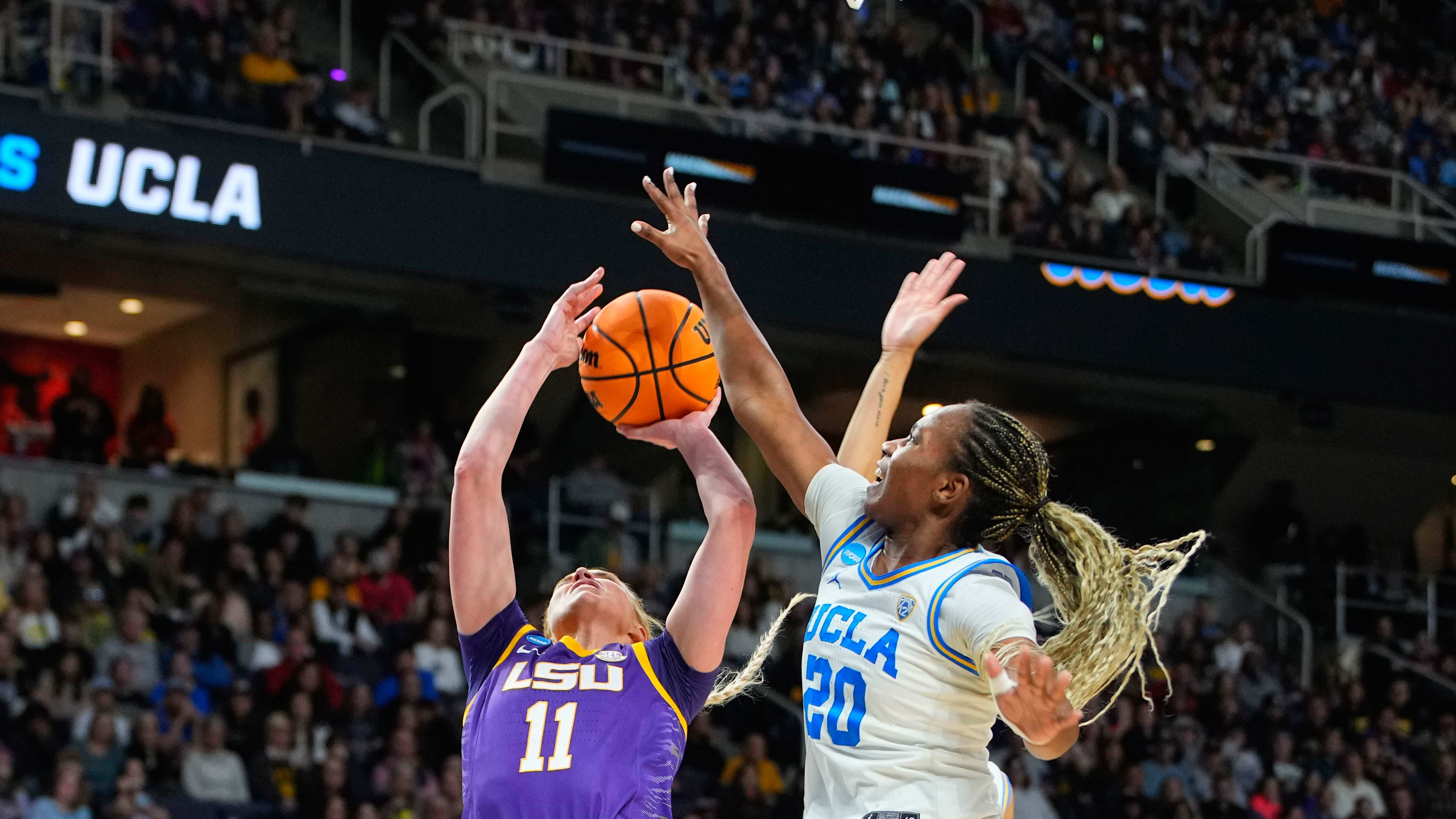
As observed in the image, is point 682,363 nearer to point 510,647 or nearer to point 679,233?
point 679,233

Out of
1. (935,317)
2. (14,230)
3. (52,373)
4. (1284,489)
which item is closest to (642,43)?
(14,230)

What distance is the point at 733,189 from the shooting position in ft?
55.6

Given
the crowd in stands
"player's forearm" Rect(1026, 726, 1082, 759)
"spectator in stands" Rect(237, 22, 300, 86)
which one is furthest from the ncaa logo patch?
the crowd in stands

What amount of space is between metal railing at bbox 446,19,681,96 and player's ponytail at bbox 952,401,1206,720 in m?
13.9

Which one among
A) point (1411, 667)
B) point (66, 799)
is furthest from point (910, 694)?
point (1411, 667)

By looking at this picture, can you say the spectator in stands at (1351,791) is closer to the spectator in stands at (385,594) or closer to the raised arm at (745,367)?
the spectator in stands at (385,594)

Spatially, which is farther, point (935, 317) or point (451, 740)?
point (451, 740)

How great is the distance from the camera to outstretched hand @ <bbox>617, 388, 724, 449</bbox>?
5227mm

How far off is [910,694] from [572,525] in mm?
13109

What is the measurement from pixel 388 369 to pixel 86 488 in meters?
5.61

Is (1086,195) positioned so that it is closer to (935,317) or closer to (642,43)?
(642,43)

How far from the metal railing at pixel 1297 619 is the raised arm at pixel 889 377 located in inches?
581

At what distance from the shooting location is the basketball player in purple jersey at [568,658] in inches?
178

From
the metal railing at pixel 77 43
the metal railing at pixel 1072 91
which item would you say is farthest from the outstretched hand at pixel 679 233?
the metal railing at pixel 1072 91
